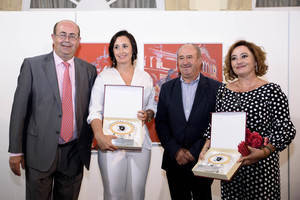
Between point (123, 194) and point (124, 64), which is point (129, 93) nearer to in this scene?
point (124, 64)

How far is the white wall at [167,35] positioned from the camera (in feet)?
10.2

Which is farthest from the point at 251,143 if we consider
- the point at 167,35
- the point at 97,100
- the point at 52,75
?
the point at 167,35

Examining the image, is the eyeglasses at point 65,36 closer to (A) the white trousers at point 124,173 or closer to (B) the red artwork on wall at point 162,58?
(B) the red artwork on wall at point 162,58

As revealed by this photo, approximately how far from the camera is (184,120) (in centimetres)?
202

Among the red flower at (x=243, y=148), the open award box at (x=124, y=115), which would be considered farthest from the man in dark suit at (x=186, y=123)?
the red flower at (x=243, y=148)

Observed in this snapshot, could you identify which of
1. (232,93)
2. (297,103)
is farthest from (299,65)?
(232,93)

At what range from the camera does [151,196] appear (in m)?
3.17

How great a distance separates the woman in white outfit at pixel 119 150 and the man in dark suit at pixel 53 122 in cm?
20

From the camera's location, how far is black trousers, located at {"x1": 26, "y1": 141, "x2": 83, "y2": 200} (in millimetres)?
2037

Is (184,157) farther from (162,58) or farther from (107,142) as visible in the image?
(162,58)

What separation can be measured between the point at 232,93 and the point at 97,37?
6.72 feet

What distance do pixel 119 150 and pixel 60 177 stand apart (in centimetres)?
66

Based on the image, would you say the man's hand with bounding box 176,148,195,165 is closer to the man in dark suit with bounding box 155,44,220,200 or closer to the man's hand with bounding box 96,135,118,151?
the man in dark suit with bounding box 155,44,220,200

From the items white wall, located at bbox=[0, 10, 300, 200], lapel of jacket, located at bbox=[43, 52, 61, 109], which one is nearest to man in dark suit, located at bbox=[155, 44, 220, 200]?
lapel of jacket, located at bbox=[43, 52, 61, 109]
